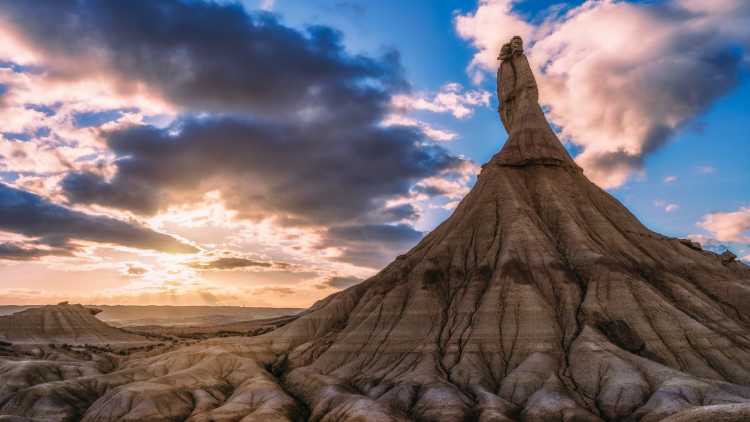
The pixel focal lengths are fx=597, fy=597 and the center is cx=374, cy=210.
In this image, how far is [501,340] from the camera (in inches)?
3543

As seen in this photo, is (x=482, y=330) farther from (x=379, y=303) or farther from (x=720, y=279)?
(x=720, y=279)

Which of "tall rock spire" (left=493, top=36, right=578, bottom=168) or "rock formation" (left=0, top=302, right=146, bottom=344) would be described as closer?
"tall rock spire" (left=493, top=36, right=578, bottom=168)

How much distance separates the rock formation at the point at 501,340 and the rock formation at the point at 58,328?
52624 mm

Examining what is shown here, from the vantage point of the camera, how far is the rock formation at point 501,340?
7381 centimetres

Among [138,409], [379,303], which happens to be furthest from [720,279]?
[138,409]

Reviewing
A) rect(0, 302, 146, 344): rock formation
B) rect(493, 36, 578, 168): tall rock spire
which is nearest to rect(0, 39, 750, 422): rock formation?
rect(493, 36, 578, 168): tall rock spire

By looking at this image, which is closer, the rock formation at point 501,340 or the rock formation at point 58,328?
the rock formation at point 501,340

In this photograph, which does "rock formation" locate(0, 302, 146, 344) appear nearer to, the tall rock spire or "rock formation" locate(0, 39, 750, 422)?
"rock formation" locate(0, 39, 750, 422)

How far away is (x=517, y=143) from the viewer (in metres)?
130

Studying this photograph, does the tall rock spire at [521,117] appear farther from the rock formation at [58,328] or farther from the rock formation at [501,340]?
the rock formation at [58,328]

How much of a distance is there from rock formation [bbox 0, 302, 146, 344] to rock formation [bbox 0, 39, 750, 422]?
173 ft

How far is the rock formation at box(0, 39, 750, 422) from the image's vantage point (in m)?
73.8

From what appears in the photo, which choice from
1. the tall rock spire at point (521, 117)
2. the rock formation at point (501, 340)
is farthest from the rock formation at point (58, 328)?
the tall rock spire at point (521, 117)

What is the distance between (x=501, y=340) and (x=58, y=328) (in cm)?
12588
